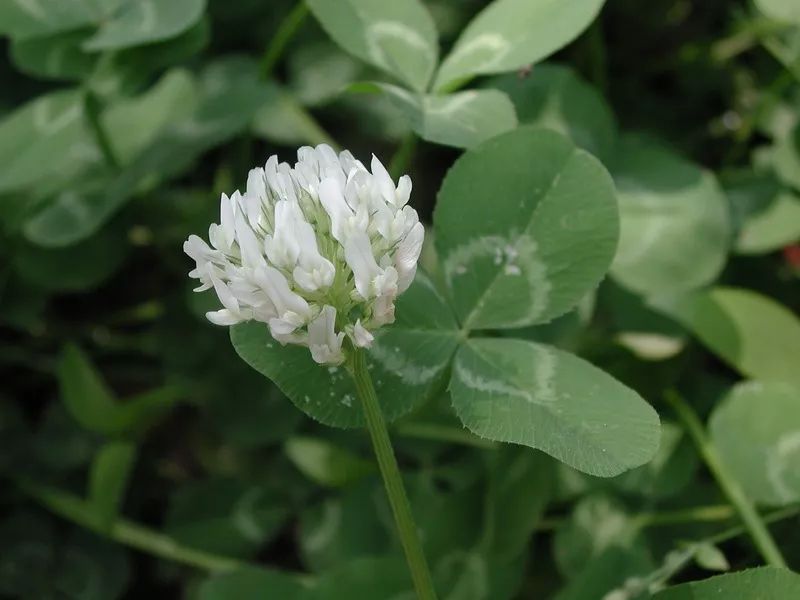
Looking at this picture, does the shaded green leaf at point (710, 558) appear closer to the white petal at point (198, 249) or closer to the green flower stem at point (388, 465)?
the green flower stem at point (388, 465)

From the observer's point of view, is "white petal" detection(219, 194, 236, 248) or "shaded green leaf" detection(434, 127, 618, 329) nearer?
"white petal" detection(219, 194, 236, 248)

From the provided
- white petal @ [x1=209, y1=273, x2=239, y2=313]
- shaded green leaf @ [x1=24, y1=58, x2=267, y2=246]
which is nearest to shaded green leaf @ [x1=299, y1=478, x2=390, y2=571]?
shaded green leaf @ [x1=24, y1=58, x2=267, y2=246]

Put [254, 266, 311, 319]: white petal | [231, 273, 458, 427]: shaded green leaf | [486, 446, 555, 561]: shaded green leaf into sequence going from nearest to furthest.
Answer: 1. [254, 266, 311, 319]: white petal
2. [231, 273, 458, 427]: shaded green leaf
3. [486, 446, 555, 561]: shaded green leaf

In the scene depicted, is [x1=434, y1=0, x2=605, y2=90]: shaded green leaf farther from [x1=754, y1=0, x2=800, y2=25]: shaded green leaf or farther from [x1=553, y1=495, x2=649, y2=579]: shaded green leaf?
[x1=553, y1=495, x2=649, y2=579]: shaded green leaf

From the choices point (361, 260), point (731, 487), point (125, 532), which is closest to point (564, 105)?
point (731, 487)

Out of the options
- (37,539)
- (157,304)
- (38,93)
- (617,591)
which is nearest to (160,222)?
(157,304)
